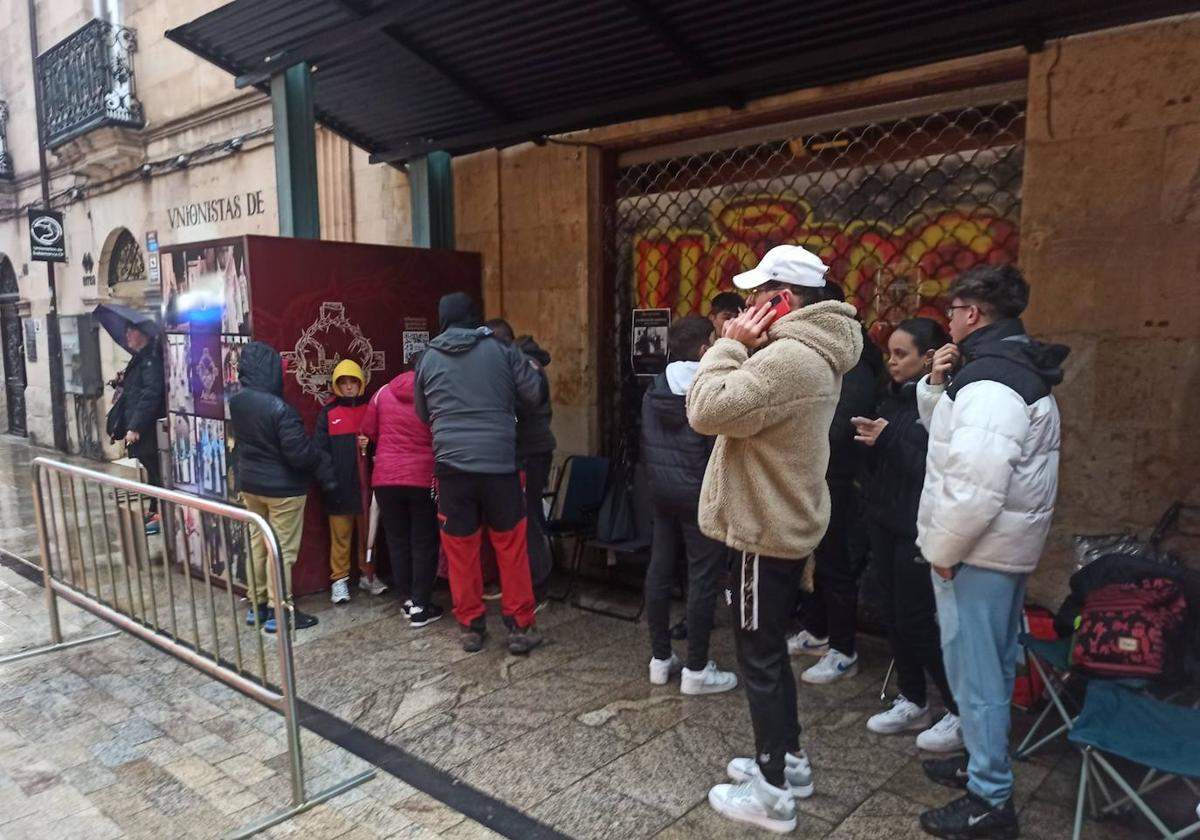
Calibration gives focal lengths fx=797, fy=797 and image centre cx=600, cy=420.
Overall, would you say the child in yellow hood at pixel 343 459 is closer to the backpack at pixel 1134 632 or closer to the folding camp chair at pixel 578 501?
the folding camp chair at pixel 578 501

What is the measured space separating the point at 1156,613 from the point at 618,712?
7.16ft

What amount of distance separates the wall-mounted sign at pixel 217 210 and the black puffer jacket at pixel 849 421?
6948 millimetres

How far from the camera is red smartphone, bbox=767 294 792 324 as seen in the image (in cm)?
264

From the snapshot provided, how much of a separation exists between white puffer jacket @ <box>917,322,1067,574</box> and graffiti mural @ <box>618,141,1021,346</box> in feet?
5.82

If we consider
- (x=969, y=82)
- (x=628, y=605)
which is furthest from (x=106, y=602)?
(x=969, y=82)

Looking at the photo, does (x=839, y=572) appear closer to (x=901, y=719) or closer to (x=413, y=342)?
(x=901, y=719)

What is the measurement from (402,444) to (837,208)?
2.97 m

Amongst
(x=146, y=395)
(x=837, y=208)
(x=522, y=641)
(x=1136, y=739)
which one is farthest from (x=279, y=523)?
(x=1136, y=739)

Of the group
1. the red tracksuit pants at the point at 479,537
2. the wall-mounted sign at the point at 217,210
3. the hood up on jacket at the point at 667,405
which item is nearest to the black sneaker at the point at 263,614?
the red tracksuit pants at the point at 479,537

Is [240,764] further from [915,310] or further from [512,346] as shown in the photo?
[915,310]

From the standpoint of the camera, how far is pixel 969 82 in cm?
416

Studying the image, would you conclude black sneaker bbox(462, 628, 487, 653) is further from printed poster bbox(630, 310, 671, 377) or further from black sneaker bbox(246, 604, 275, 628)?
printed poster bbox(630, 310, 671, 377)

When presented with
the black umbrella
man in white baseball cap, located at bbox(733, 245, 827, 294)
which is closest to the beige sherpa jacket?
man in white baseball cap, located at bbox(733, 245, 827, 294)

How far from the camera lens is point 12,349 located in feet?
46.8
